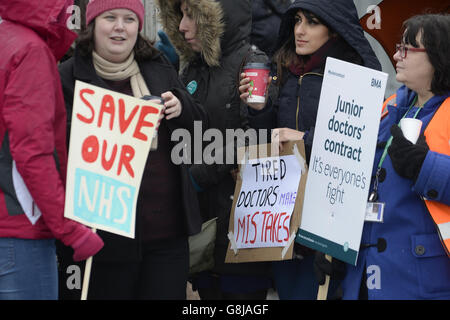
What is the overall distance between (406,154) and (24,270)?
174 centimetres

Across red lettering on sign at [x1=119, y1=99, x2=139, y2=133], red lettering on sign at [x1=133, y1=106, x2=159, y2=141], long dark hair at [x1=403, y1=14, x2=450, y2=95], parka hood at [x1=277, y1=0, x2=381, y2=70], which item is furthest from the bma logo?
red lettering on sign at [x1=119, y1=99, x2=139, y2=133]

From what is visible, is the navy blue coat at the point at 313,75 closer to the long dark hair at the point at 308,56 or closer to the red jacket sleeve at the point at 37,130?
the long dark hair at the point at 308,56

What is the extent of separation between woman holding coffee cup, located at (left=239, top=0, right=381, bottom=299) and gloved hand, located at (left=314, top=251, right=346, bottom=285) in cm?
29

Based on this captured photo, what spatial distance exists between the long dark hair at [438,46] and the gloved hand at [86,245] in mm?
1685

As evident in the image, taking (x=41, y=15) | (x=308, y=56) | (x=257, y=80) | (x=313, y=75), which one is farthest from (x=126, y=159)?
(x=308, y=56)

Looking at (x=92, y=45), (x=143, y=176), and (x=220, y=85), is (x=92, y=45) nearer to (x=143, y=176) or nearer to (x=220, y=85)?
(x=143, y=176)

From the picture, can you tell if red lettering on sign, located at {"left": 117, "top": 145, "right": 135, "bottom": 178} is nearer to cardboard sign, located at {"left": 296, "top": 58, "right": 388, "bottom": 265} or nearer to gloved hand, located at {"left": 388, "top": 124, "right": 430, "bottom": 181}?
cardboard sign, located at {"left": 296, "top": 58, "right": 388, "bottom": 265}

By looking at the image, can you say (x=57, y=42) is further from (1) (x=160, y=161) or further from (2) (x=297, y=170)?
(2) (x=297, y=170)

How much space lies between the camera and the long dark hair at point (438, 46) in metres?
3.21

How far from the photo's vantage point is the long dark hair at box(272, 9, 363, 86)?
13.0 ft

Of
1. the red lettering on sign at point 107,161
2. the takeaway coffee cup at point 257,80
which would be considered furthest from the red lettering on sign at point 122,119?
the takeaway coffee cup at point 257,80

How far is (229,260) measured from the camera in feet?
13.9

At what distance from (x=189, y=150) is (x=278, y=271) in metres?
0.91

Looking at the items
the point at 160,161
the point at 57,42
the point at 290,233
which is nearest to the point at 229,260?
the point at 290,233
